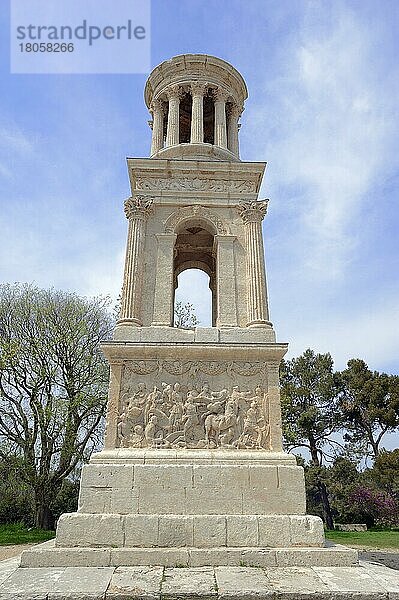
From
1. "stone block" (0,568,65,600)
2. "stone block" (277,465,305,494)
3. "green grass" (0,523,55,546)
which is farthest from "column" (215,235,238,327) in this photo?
"green grass" (0,523,55,546)

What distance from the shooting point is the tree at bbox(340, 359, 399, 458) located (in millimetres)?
35656

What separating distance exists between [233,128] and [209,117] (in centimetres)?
141

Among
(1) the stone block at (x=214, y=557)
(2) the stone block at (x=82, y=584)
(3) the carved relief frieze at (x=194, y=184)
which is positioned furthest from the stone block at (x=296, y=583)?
(3) the carved relief frieze at (x=194, y=184)

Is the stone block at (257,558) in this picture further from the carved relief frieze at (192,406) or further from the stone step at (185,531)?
the carved relief frieze at (192,406)

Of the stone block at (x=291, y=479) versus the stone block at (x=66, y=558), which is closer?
the stone block at (x=66, y=558)

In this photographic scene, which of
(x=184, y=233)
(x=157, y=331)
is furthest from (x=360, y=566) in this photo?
(x=184, y=233)

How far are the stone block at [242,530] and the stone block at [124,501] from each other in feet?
5.29

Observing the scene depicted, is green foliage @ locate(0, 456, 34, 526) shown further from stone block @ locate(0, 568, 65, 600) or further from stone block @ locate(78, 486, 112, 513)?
stone block @ locate(0, 568, 65, 600)

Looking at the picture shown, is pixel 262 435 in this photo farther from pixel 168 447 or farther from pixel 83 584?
pixel 83 584

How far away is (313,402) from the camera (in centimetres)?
3759

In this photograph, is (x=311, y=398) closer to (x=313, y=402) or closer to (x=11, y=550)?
(x=313, y=402)

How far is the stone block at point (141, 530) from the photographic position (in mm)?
7742

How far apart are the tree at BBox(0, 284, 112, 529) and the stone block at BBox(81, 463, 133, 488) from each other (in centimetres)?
1447

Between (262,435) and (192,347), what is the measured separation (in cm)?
214
